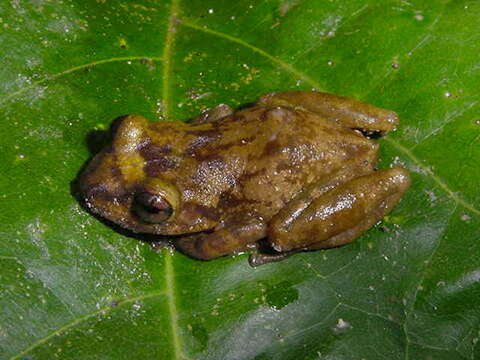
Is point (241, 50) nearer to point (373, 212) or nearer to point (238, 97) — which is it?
point (238, 97)

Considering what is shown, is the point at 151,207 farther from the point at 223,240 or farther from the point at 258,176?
the point at 258,176

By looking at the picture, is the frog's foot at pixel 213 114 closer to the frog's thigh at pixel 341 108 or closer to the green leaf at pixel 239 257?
the green leaf at pixel 239 257

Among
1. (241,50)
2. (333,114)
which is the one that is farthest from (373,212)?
(241,50)

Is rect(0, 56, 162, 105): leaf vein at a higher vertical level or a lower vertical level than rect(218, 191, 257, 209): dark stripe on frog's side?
higher

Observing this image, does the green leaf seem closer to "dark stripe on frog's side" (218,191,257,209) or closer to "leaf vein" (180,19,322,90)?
"leaf vein" (180,19,322,90)

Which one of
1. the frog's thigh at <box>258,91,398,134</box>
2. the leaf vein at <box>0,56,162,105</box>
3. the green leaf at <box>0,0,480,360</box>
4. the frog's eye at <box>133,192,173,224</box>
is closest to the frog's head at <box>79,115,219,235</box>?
the frog's eye at <box>133,192,173,224</box>

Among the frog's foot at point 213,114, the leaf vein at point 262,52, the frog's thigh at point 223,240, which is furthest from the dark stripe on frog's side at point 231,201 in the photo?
the leaf vein at point 262,52
